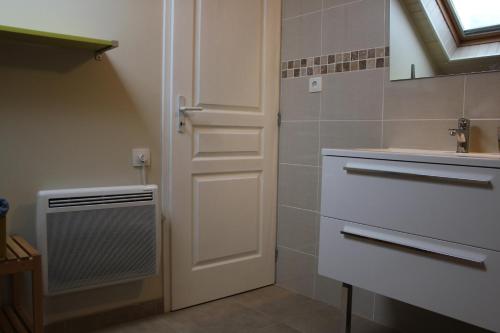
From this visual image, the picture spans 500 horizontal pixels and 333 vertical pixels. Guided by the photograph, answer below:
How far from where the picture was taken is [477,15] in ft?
6.31

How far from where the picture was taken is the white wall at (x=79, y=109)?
6.15ft

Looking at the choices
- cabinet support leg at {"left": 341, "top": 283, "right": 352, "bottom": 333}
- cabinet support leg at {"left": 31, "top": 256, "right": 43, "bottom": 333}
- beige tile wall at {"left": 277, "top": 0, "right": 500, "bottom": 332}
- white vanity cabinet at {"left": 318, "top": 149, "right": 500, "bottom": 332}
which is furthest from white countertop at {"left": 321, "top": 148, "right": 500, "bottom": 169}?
cabinet support leg at {"left": 31, "top": 256, "right": 43, "bottom": 333}

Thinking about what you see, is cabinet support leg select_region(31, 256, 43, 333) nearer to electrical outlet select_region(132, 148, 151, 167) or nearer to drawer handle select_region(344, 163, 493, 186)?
electrical outlet select_region(132, 148, 151, 167)

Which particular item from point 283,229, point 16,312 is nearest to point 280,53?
point 283,229

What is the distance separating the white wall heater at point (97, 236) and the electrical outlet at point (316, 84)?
106 cm

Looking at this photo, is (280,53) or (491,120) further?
(280,53)

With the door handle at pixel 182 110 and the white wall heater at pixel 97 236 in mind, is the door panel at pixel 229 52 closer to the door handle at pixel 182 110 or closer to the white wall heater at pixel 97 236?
the door handle at pixel 182 110

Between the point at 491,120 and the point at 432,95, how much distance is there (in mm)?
282

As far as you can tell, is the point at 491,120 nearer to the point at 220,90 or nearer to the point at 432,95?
the point at 432,95

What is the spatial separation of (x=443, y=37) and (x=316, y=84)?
2.35 feet

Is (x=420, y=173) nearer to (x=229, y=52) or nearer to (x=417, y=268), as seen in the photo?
(x=417, y=268)

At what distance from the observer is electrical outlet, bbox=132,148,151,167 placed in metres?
2.22

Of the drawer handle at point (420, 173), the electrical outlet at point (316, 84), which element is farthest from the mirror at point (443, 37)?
the drawer handle at point (420, 173)

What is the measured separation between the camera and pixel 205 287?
2500mm
